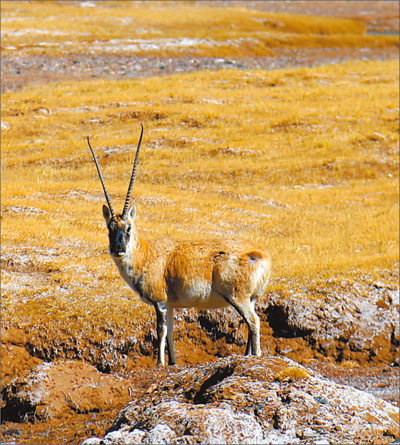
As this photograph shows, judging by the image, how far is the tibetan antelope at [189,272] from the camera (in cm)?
1370

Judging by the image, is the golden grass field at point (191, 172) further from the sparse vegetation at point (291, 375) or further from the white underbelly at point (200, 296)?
the sparse vegetation at point (291, 375)

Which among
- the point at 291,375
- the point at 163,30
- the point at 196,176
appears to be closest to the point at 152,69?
the point at 163,30

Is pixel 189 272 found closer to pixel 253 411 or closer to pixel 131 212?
pixel 131 212

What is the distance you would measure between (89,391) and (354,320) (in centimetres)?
871

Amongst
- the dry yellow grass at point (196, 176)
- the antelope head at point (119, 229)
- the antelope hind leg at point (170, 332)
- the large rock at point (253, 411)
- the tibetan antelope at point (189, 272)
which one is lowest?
the dry yellow grass at point (196, 176)

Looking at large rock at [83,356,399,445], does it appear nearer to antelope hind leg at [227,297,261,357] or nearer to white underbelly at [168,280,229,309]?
antelope hind leg at [227,297,261,357]

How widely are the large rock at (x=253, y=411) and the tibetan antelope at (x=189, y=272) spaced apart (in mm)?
2271

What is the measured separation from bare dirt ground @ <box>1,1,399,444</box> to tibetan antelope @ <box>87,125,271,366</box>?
1.60m

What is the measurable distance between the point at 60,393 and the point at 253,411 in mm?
5248

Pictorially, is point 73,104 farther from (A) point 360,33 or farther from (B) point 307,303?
(A) point 360,33

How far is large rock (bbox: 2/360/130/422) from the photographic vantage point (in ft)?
44.7

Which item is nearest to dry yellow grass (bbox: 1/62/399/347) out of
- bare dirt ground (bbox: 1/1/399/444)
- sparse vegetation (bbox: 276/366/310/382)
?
bare dirt ground (bbox: 1/1/399/444)

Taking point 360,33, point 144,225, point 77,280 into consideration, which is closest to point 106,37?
point 360,33

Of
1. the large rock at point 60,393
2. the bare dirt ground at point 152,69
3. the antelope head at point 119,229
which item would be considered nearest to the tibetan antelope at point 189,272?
the antelope head at point 119,229
